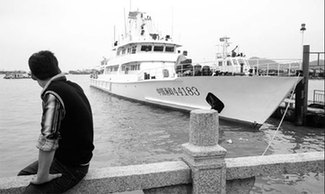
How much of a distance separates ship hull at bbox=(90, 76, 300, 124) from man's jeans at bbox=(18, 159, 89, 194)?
10.9m

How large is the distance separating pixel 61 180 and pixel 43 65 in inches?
34.0

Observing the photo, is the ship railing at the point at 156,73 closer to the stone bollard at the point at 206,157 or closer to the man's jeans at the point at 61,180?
the stone bollard at the point at 206,157

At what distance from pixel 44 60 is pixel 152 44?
20.5 metres

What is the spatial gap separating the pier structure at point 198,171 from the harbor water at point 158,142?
345cm

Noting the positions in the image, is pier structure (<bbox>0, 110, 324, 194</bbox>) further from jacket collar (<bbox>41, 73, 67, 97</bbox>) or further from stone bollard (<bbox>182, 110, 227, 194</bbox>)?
jacket collar (<bbox>41, 73, 67, 97</bbox>)

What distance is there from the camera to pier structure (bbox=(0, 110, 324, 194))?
232 centimetres

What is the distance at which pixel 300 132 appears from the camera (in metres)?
12.1

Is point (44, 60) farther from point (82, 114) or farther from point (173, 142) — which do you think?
point (173, 142)

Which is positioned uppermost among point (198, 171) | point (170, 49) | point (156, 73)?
point (170, 49)

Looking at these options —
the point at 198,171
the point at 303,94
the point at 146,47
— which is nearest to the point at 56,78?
the point at 198,171

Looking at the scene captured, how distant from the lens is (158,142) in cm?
1008

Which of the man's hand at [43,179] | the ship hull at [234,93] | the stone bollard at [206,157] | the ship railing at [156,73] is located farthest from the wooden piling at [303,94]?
the man's hand at [43,179]

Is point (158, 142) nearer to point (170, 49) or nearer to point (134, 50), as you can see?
point (134, 50)

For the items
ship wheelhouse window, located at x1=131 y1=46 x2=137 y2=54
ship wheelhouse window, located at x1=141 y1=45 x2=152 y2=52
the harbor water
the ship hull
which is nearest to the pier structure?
the harbor water
